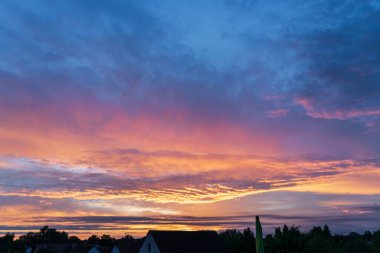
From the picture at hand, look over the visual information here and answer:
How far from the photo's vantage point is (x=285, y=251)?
157ft

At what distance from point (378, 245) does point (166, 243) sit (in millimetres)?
36011

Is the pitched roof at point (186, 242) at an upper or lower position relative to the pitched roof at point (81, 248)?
upper

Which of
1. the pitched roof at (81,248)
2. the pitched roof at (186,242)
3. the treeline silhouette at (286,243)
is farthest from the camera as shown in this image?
the pitched roof at (81,248)

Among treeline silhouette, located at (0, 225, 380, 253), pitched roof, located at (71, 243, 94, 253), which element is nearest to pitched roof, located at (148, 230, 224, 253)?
treeline silhouette, located at (0, 225, 380, 253)

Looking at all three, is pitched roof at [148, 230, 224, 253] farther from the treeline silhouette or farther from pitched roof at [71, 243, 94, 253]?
pitched roof at [71, 243, 94, 253]

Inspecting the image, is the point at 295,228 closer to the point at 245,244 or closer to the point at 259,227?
the point at 245,244

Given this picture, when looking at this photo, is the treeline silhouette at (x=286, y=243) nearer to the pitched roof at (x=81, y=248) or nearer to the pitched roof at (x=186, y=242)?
the pitched roof at (x=186, y=242)

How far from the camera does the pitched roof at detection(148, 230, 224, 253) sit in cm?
6550

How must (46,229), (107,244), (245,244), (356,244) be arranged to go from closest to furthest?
(245,244) < (356,244) < (107,244) < (46,229)

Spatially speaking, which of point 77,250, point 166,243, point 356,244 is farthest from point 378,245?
point 77,250

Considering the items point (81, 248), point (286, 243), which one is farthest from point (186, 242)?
point (81, 248)

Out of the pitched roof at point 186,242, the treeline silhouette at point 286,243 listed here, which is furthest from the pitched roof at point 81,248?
the pitched roof at point 186,242

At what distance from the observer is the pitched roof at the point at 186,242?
215ft

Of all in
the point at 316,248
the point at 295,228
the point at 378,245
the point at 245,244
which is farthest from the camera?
the point at 378,245
